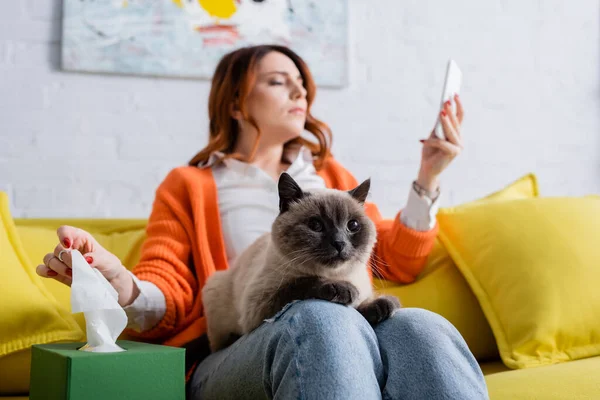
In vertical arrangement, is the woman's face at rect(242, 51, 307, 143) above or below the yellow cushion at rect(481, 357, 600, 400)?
above

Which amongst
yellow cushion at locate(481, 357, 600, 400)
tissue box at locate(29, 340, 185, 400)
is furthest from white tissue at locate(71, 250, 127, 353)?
yellow cushion at locate(481, 357, 600, 400)

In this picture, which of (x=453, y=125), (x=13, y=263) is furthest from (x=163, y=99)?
(x=453, y=125)

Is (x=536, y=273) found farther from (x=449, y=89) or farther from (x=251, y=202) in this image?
(x=251, y=202)

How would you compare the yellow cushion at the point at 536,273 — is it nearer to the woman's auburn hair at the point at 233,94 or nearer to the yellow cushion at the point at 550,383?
the yellow cushion at the point at 550,383

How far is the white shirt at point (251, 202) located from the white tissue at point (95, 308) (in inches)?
22.0

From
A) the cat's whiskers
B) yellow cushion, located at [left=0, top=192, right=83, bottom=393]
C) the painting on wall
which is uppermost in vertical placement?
the painting on wall

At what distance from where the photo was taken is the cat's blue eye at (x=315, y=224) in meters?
1.13

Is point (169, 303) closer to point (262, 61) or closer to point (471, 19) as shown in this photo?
point (262, 61)

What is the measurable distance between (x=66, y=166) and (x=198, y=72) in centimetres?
52

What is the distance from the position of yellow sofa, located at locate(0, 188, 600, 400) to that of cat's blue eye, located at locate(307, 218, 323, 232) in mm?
435

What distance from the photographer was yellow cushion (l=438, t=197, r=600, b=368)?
4.72 ft

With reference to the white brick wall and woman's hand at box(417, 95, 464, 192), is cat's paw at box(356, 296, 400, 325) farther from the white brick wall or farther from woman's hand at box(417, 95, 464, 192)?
the white brick wall

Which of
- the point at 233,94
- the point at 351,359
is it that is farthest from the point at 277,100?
the point at 351,359

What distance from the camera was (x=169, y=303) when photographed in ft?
4.87
